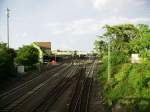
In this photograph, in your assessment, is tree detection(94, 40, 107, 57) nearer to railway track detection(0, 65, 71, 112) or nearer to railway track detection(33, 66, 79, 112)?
railway track detection(33, 66, 79, 112)

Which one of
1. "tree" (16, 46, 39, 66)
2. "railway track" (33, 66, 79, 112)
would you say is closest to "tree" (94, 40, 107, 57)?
"tree" (16, 46, 39, 66)

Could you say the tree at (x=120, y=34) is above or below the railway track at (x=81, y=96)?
above

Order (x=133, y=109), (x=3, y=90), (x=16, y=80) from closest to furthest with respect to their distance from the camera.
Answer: (x=133, y=109)
(x=3, y=90)
(x=16, y=80)

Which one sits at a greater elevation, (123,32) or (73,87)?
(123,32)

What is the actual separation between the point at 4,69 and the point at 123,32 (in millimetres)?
47369

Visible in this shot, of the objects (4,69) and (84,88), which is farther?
(4,69)

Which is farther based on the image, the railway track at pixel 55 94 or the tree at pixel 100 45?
the tree at pixel 100 45

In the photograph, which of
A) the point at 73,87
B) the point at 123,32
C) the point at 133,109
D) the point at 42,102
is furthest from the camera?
the point at 123,32

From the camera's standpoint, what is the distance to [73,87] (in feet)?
171

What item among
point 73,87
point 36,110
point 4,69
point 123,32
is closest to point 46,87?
point 73,87

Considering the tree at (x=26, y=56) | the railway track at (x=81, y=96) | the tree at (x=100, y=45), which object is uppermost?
the tree at (x=100, y=45)

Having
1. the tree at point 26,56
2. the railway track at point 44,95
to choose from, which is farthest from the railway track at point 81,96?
the tree at point 26,56

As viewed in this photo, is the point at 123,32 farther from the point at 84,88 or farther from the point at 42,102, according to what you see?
the point at 42,102

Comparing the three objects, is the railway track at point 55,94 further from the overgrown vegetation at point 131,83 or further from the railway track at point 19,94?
the overgrown vegetation at point 131,83
